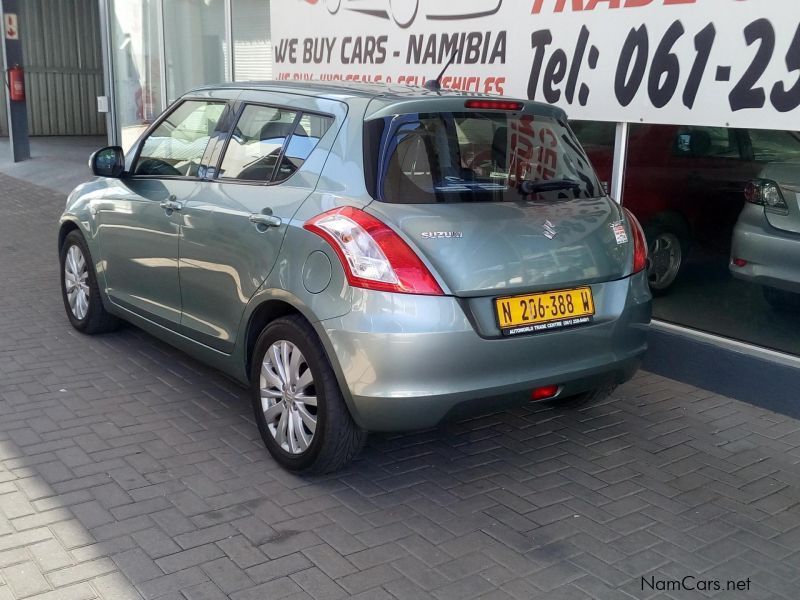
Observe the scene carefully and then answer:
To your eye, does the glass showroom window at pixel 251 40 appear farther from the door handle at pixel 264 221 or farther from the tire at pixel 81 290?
the door handle at pixel 264 221

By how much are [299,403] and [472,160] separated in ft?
4.43

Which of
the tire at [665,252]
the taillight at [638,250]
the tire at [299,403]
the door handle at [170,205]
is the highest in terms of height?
the door handle at [170,205]

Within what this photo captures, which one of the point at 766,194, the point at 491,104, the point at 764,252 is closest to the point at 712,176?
the point at 766,194

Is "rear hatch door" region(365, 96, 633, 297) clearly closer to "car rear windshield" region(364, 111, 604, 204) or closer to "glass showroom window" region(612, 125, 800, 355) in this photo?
"car rear windshield" region(364, 111, 604, 204)

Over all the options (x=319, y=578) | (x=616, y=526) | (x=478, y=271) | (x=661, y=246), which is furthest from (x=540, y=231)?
(x=661, y=246)

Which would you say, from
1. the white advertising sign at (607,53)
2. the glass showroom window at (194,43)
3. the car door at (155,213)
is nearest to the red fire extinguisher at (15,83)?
the glass showroom window at (194,43)

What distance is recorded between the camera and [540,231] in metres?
3.74

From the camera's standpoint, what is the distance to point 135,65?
1291cm

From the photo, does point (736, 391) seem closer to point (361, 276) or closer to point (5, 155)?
point (361, 276)

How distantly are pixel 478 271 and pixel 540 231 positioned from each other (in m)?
0.42

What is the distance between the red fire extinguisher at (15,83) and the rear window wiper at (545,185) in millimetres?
13987

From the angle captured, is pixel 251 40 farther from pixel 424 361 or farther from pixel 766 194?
pixel 424 361

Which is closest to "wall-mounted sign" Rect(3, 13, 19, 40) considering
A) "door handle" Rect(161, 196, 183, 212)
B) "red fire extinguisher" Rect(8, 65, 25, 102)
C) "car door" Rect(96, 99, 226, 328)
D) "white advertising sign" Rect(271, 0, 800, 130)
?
"red fire extinguisher" Rect(8, 65, 25, 102)

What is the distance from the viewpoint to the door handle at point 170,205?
15.3ft
